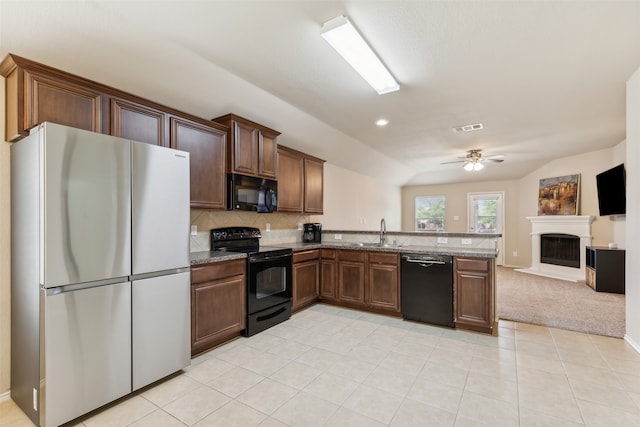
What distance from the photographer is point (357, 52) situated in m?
2.33

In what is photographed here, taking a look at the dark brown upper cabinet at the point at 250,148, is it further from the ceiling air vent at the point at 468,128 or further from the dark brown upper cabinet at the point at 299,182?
the ceiling air vent at the point at 468,128

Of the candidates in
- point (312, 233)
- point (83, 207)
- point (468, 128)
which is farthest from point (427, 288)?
point (83, 207)

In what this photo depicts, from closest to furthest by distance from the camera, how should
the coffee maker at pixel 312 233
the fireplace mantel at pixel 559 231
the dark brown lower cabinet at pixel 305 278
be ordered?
the dark brown lower cabinet at pixel 305 278 → the coffee maker at pixel 312 233 → the fireplace mantel at pixel 559 231

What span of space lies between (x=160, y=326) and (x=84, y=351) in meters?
0.47

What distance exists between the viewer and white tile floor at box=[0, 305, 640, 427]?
1.88 meters

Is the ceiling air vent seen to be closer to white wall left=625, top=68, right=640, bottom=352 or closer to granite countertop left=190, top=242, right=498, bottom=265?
white wall left=625, top=68, right=640, bottom=352

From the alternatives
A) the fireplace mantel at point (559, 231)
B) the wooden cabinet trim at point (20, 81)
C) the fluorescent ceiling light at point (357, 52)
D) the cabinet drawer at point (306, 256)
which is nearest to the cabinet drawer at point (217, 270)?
the cabinet drawer at point (306, 256)

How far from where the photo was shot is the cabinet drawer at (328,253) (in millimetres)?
4250

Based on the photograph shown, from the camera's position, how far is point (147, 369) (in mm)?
2154

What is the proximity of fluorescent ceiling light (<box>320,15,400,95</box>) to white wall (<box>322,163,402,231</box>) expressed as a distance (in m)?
2.90

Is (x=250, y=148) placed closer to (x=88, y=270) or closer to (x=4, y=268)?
(x=88, y=270)

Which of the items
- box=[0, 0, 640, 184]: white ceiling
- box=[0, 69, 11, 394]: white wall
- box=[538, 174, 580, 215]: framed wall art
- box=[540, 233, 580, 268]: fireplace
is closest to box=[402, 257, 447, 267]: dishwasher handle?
box=[0, 0, 640, 184]: white ceiling

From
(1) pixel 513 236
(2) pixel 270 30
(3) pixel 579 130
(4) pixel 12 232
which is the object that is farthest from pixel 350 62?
(1) pixel 513 236

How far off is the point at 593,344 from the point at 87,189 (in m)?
4.69
